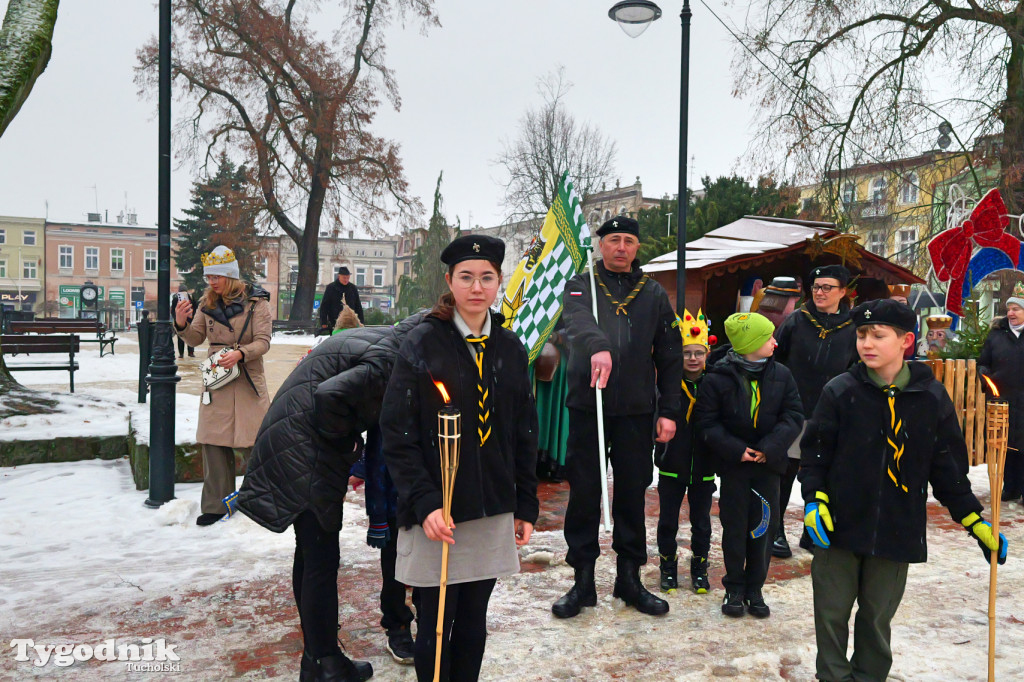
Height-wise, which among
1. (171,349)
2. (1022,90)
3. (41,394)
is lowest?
(41,394)

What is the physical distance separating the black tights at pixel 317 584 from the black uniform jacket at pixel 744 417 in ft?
6.86

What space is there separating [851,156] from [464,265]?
14.5 metres

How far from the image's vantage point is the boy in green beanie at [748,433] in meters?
4.04

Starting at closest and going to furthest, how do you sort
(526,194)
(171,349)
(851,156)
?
(171,349) → (851,156) → (526,194)

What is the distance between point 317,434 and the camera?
302 cm

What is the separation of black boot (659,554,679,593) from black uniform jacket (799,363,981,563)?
1.46 meters

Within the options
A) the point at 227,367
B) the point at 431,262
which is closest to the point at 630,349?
the point at 227,367

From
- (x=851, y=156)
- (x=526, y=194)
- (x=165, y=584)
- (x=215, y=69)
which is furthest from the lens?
(x=526, y=194)

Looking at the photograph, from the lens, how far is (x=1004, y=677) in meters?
3.29

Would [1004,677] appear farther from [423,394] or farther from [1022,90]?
[1022,90]

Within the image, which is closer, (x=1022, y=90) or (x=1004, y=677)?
(x=1004, y=677)

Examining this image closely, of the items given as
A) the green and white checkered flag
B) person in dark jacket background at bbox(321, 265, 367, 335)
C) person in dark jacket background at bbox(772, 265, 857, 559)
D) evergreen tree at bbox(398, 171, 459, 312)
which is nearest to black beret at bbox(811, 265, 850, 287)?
person in dark jacket background at bbox(772, 265, 857, 559)

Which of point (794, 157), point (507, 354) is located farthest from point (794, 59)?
point (507, 354)

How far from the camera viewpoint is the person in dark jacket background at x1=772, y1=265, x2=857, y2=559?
4.92 meters
